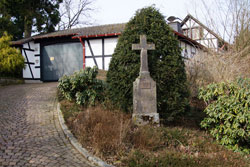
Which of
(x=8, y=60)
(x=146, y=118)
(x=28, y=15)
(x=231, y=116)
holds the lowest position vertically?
(x=146, y=118)

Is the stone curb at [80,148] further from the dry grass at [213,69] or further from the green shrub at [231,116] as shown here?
the dry grass at [213,69]

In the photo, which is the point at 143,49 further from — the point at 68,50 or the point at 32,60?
the point at 32,60

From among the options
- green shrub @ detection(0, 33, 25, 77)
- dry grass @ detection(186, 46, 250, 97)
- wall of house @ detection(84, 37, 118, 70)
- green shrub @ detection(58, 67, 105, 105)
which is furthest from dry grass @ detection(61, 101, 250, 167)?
green shrub @ detection(0, 33, 25, 77)

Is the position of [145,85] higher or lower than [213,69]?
lower

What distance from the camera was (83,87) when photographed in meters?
7.64

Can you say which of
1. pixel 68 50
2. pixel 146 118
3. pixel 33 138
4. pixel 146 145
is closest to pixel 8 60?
pixel 68 50

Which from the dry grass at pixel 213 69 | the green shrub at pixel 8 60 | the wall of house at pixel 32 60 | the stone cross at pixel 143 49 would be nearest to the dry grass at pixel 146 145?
the stone cross at pixel 143 49

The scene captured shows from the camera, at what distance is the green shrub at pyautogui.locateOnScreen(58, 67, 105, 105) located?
284 inches

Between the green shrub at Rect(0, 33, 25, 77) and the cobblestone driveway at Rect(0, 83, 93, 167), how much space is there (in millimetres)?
6430

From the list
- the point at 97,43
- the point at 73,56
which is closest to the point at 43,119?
the point at 97,43

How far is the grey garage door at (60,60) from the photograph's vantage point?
14852mm

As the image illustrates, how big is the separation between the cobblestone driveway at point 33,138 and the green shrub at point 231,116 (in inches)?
127

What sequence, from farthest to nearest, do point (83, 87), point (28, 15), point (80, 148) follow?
point (28, 15), point (83, 87), point (80, 148)

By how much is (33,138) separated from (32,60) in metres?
12.6
